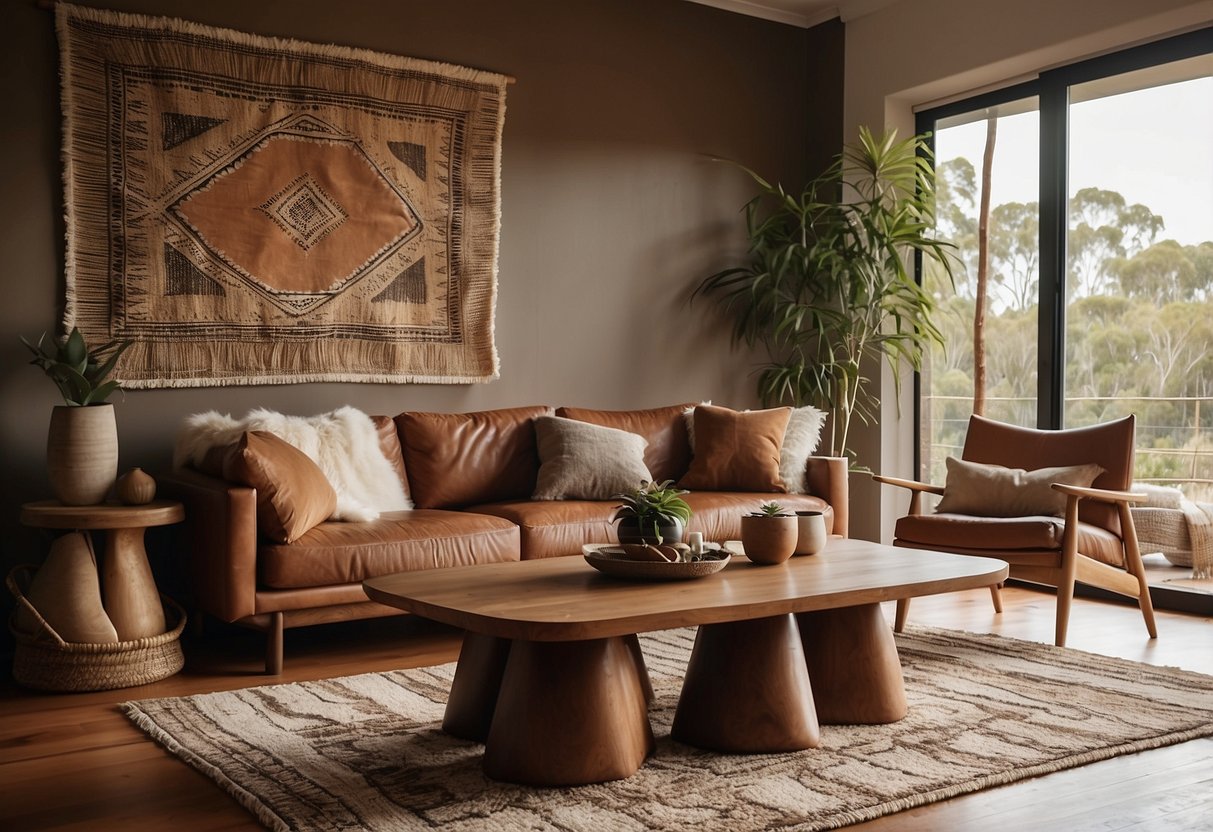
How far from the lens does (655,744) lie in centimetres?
266

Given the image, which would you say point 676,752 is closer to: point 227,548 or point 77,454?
point 227,548

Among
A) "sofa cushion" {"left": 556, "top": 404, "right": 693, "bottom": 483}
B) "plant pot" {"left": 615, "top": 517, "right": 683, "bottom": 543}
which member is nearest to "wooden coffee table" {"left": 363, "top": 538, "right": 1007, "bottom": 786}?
"plant pot" {"left": 615, "top": 517, "right": 683, "bottom": 543}

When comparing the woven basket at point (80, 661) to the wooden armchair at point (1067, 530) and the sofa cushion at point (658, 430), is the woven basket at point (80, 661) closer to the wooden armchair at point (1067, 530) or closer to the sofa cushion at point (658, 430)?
the sofa cushion at point (658, 430)

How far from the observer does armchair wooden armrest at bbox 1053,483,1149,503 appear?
377 cm

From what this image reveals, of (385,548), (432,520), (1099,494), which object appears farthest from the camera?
(432,520)

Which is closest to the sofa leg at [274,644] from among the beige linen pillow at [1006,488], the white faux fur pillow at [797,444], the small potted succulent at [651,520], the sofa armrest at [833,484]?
the small potted succulent at [651,520]

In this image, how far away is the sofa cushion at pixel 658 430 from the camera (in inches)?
196

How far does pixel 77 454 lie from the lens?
3549 mm

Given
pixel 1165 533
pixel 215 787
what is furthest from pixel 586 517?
pixel 1165 533

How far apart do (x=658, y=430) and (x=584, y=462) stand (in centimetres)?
63

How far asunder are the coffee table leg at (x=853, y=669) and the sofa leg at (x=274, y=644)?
171 centimetres

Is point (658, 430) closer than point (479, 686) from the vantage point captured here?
No

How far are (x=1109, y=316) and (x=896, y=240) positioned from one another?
1.00m

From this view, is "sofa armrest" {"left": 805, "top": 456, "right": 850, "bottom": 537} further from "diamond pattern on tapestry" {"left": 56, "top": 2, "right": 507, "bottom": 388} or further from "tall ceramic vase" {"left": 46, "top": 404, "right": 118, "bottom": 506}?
"tall ceramic vase" {"left": 46, "top": 404, "right": 118, "bottom": 506}
